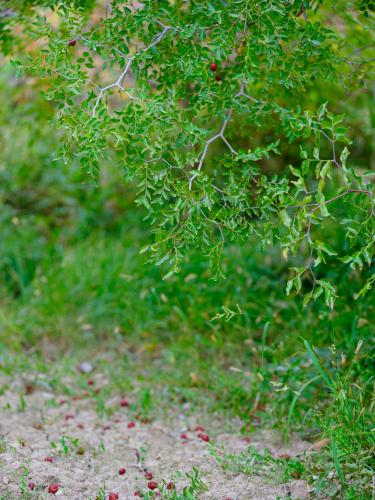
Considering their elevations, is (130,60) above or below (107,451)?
above

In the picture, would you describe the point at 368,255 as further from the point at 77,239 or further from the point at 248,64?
the point at 77,239

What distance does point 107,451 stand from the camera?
2.55m

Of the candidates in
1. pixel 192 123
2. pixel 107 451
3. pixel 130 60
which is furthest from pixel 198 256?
pixel 130 60

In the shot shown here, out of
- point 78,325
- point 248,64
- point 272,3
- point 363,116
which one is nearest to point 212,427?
point 78,325

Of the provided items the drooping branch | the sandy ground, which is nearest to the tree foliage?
the drooping branch

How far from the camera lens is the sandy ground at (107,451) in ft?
7.26

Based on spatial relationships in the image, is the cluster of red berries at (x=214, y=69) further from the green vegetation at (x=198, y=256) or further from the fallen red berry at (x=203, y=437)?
the fallen red berry at (x=203, y=437)

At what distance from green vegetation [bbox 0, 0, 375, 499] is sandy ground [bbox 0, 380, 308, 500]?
0.07 metres

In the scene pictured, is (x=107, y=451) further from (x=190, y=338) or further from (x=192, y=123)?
(x=192, y=123)

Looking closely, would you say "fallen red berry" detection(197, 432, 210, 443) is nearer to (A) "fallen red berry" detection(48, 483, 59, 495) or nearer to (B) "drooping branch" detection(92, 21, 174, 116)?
(A) "fallen red berry" detection(48, 483, 59, 495)

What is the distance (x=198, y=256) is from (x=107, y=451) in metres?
1.44

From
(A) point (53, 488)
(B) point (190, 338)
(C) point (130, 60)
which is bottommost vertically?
(B) point (190, 338)

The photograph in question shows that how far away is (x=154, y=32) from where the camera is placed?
2207 mm

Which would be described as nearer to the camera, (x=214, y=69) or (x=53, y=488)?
(x=53, y=488)
